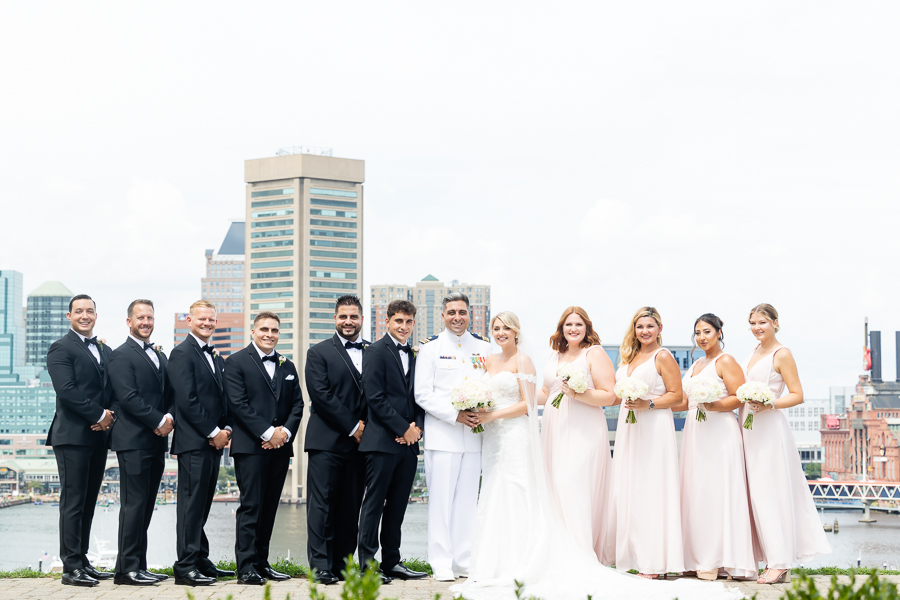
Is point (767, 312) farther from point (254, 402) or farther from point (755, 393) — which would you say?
point (254, 402)

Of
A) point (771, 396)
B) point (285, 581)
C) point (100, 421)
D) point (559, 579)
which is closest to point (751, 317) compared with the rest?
point (771, 396)

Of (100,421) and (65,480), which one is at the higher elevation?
(100,421)

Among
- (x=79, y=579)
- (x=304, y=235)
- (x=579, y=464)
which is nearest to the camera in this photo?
(x=79, y=579)

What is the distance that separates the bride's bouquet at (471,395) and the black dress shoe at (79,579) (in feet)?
11.3

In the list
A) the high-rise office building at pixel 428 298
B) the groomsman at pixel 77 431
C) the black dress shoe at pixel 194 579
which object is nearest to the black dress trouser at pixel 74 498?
the groomsman at pixel 77 431

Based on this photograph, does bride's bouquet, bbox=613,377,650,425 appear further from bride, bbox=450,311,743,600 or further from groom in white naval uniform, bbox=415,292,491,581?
groom in white naval uniform, bbox=415,292,491,581

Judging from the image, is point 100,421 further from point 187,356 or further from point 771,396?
point 771,396

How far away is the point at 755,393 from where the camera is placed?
7918 mm

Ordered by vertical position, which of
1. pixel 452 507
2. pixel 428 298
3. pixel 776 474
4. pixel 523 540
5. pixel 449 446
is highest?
pixel 428 298

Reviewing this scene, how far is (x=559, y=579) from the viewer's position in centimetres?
729

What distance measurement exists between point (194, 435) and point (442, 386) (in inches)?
85.0

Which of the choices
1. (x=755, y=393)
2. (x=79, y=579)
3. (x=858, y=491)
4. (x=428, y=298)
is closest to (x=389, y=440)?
(x=79, y=579)

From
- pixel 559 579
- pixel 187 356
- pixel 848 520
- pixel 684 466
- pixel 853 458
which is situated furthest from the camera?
pixel 853 458

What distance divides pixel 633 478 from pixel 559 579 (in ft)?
4.42
